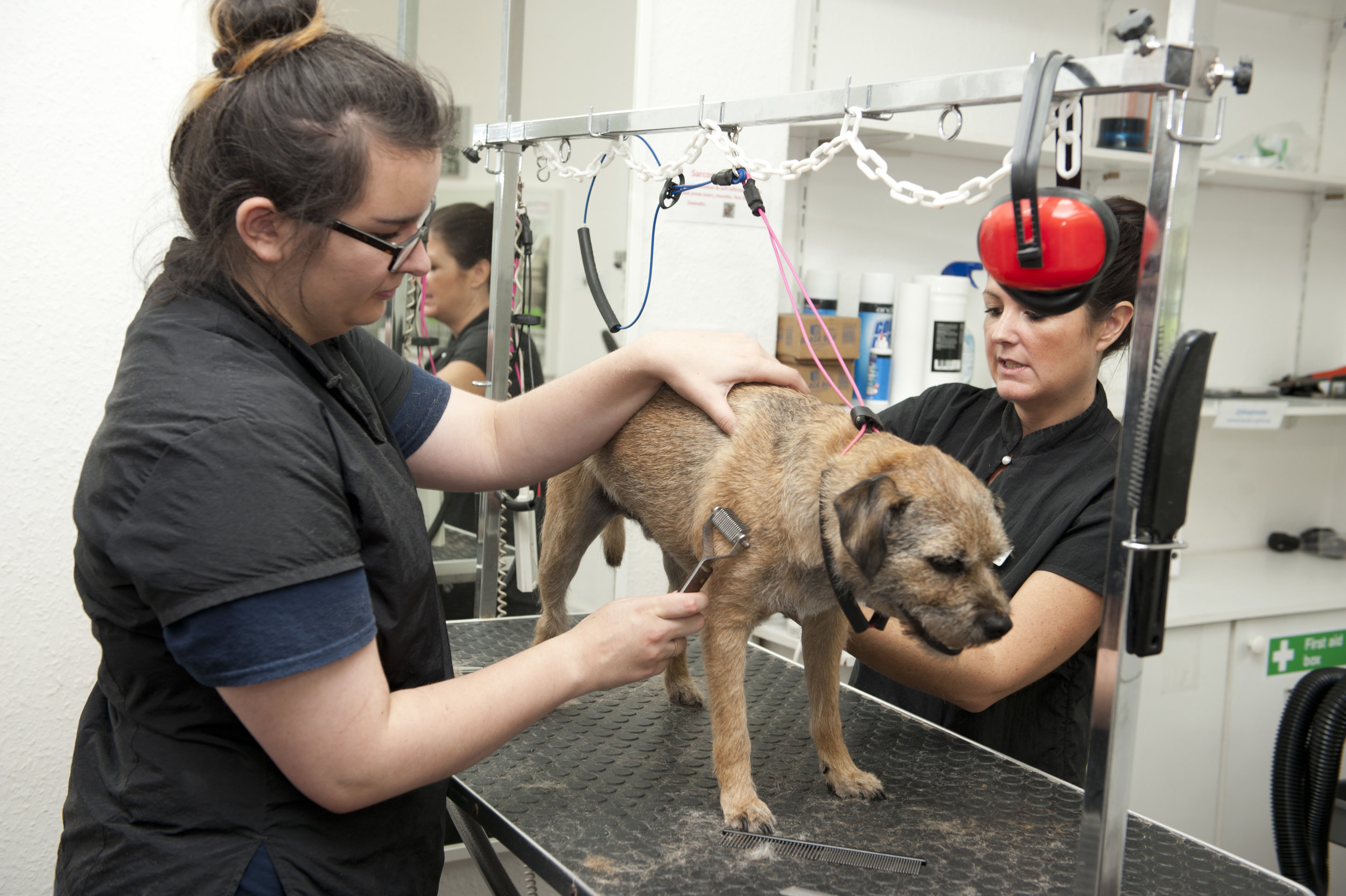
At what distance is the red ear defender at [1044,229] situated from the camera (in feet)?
2.92

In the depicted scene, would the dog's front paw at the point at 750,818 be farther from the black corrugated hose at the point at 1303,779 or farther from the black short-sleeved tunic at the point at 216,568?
the black corrugated hose at the point at 1303,779

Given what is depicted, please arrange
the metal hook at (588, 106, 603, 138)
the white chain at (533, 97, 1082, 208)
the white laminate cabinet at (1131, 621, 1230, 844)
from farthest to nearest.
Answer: the white laminate cabinet at (1131, 621, 1230, 844), the metal hook at (588, 106, 603, 138), the white chain at (533, 97, 1082, 208)

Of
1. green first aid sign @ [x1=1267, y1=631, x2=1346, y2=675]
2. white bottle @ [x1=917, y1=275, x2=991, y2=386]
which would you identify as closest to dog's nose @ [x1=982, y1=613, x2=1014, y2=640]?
white bottle @ [x1=917, y1=275, x2=991, y2=386]

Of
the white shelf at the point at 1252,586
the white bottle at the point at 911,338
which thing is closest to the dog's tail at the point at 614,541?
the white bottle at the point at 911,338

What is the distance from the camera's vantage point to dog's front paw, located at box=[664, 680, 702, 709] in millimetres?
1801

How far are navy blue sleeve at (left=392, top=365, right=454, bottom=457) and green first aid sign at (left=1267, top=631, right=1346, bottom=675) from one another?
2.97m

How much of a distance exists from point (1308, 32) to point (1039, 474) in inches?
130

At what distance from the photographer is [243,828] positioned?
106 centimetres

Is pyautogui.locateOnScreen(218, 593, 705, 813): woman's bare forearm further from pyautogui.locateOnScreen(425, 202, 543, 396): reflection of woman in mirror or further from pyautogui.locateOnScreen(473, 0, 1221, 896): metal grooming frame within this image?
pyautogui.locateOnScreen(425, 202, 543, 396): reflection of woman in mirror

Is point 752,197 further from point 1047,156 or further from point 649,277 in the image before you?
point 1047,156

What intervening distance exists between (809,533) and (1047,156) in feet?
8.51

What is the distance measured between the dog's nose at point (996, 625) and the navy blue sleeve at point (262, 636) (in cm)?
81

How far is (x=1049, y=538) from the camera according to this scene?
5.24 ft

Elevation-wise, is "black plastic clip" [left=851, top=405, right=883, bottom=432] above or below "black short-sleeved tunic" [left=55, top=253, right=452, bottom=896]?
above
